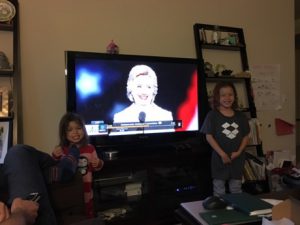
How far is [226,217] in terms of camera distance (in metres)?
1.06

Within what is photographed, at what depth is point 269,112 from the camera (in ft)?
10.6

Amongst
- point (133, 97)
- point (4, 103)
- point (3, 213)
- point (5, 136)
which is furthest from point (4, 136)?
point (3, 213)

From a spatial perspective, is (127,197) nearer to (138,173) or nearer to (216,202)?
(138,173)

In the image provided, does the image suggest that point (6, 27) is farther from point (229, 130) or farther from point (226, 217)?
point (226, 217)

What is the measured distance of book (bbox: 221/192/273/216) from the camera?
108 cm

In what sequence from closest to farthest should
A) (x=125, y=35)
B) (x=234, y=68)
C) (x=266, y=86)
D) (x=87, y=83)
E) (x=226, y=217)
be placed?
(x=226, y=217), (x=87, y=83), (x=125, y=35), (x=234, y=68), (x=266, y=86)

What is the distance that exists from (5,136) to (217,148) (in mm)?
1517

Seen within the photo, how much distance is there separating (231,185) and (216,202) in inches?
52.5

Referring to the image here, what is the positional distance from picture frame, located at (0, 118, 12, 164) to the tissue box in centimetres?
180

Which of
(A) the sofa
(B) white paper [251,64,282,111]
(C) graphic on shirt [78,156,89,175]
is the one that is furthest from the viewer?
(B) white paper [251,64,282,111]

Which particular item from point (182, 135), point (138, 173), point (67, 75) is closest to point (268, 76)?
point (182, 135)

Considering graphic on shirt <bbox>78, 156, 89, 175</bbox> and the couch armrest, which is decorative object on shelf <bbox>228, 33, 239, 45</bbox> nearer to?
graphic on shirt <bbox>78, 156, 89, 175</bbox>

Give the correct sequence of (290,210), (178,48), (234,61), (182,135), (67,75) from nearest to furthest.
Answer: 1. (290,210)
2. (67,75)
3. (182,135)
4. (178,48)
5. (234,61)

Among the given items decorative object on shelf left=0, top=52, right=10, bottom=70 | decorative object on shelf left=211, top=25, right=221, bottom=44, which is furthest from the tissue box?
decorative object on shelf left=211, top=25, right=221, bottom=44
